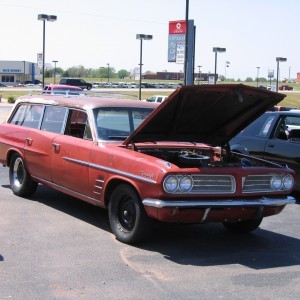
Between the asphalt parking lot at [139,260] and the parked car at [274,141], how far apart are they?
1.45m

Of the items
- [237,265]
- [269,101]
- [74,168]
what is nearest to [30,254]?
[74,168]

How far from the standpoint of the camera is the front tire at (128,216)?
5.59 m

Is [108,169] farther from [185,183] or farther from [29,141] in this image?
[29,141]

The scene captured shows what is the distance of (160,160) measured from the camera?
5500mm

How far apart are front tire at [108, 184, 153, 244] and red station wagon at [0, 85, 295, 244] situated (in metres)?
0.01

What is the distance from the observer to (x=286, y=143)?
28.5 ft

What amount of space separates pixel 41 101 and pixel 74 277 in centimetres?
388

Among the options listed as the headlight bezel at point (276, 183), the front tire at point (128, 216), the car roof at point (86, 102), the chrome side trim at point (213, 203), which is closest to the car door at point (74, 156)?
the car roof at point (86, 102)

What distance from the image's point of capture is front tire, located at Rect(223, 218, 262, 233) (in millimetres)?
6426

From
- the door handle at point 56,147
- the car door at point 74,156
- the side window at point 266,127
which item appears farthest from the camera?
the side window at point 266,127

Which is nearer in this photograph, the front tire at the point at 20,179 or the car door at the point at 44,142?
the car door at the point at 44,142

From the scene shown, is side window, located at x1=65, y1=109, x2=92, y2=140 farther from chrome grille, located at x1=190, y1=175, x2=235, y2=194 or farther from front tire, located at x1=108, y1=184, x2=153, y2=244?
chrome grille, located at x1=190, y1=175, x2=235, y2=194

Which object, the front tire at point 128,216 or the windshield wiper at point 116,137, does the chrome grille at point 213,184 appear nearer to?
the front tire at point 128,216

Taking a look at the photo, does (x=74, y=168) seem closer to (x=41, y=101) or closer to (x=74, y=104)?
(x=74, y=104)
